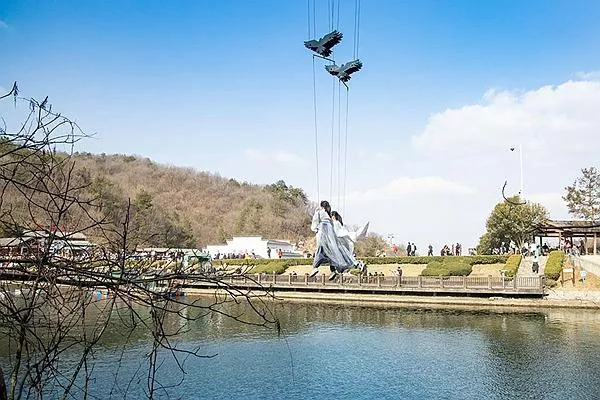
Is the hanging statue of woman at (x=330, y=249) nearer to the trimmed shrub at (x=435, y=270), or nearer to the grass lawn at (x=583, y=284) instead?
the grass lawn at (x=583, y=284)

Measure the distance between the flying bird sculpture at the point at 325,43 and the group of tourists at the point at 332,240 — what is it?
14.2 ft

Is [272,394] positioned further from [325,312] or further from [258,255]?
[258,255]

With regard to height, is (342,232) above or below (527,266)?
above

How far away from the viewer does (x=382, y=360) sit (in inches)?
657

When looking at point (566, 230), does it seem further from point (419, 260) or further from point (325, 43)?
point (325, 43)

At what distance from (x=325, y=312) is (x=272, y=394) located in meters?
14.0

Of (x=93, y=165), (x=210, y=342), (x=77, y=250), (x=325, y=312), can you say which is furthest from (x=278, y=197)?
(x=77, y=250)

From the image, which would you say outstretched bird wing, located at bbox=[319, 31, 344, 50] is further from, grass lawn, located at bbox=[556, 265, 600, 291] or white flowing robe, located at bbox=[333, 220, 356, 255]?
grass lawn, located at bbox=[556, 265, 600, 291]

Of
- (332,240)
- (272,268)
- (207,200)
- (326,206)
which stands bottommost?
(272,268)

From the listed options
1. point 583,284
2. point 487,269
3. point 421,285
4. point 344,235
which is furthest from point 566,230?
point 344,235

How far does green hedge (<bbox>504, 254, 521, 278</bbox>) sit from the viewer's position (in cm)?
3166

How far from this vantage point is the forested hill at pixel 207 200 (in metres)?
78.7

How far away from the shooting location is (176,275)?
8.18 feet

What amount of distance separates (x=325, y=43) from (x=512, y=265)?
78.5 ft
